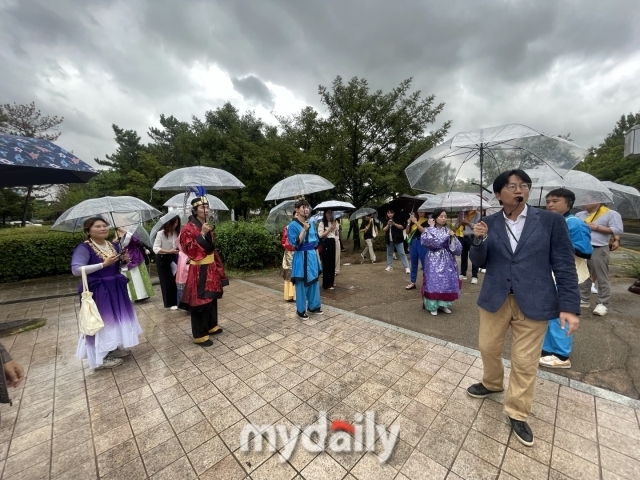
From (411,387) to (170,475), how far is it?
2166 mm

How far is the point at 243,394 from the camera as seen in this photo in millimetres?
2725

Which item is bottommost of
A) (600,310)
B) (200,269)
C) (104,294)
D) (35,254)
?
(600,310)

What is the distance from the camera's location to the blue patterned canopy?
288cm

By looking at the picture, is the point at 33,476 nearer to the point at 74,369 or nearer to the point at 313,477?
the point at 74,369

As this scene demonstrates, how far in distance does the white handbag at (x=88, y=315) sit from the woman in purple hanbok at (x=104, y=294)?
0.49ft

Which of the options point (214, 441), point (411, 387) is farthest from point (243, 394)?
point (411, 387)

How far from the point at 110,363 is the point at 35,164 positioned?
2434 millimetres

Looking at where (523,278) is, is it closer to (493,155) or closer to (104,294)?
(493,155)

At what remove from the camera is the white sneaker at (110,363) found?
3.30 meters

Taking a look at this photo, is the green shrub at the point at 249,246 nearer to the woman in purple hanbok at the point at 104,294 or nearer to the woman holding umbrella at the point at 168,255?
the woman holding umbrella at the point at 168,255

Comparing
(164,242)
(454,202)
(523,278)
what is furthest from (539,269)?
(164,242)

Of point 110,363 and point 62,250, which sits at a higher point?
point 62,250

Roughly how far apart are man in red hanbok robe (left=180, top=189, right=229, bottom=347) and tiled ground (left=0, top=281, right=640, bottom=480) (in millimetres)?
374

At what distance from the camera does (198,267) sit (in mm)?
3682
